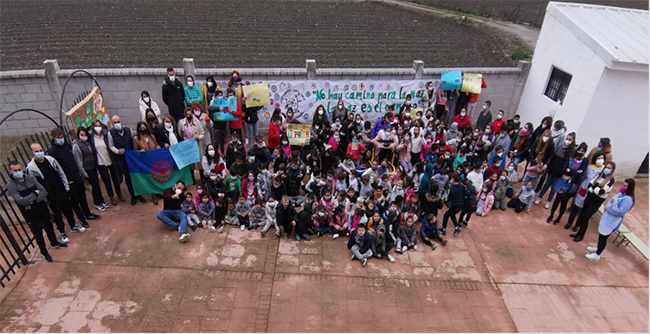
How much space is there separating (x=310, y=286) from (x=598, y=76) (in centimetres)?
842

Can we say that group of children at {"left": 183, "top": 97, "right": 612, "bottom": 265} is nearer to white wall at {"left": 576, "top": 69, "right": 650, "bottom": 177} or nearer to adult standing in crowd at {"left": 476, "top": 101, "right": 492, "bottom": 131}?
adult standing in crowd at {"left": 476, "top": 101, "right": 492, "bottom": 131}

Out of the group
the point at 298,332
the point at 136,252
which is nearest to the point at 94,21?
the point at 136,252

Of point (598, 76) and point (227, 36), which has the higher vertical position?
point (227, 36)

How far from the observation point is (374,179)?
8836mm

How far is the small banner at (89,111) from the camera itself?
27.9 ft

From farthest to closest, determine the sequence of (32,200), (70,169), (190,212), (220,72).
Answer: (220,72) → (190,212) → (70,169) → (32,200)

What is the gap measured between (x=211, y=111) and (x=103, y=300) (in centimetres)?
508

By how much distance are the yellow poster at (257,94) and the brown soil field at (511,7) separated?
73.3 feet

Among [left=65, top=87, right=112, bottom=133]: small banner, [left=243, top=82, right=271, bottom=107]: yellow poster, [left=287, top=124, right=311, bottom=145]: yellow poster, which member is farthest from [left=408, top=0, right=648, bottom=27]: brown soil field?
[left=65, top=87, right=112, bottom=133]: small banner

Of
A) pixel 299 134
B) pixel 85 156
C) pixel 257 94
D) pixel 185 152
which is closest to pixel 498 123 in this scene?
pixel 299 134

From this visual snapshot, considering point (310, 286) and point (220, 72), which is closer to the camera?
point (310, 286)

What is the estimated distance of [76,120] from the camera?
859 cm

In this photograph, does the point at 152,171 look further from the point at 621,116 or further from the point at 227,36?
the point at 227,36

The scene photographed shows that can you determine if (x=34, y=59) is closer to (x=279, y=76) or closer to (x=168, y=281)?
(x=279, y=76)
